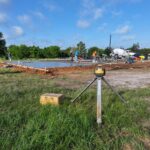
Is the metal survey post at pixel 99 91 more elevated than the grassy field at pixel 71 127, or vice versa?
the metal survey post at pixel 99 91

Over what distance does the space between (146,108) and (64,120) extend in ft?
7.89

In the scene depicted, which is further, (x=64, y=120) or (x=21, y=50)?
(x=21, y=50)

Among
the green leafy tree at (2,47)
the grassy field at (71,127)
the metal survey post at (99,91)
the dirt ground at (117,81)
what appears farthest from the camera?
the green leafy tree at (2,47)

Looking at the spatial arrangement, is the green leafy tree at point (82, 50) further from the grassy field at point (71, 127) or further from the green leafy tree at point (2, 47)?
the grassy field at point (71, 127)

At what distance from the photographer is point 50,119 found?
5023 millimetres

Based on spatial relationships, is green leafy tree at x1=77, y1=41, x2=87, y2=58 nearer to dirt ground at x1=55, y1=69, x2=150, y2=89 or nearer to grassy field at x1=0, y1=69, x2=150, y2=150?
dirt ground at x1=55, y1=69, x2=150, y2=89

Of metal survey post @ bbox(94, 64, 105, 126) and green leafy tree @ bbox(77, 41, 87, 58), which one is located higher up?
metal survey post @ bbox(94, 64, 105, 126)

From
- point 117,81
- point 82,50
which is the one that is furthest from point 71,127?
point 82,50

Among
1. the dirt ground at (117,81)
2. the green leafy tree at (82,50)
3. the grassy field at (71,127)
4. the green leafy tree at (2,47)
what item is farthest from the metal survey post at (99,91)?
the green leafy tree at (2,47)

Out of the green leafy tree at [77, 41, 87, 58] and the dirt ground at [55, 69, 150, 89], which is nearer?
the dirt ground at [55, 69, 150, 89]

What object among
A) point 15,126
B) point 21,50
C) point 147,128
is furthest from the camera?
point 21,50

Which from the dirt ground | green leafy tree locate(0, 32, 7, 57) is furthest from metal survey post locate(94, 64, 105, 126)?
green leafy tree locate(0, 32, 7, 57)

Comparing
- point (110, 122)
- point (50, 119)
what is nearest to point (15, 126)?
point (50, 119)

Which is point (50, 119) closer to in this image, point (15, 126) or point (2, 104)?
point (15, 126)
